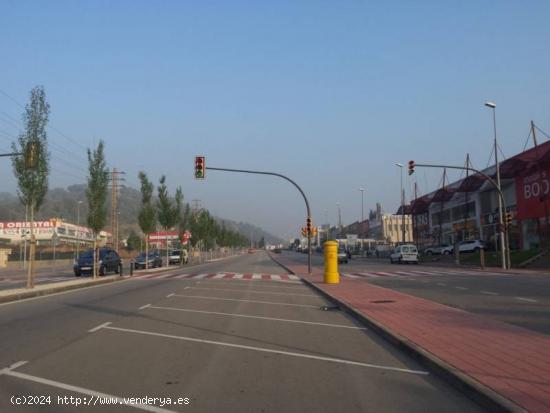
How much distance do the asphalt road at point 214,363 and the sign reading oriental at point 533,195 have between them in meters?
40.7

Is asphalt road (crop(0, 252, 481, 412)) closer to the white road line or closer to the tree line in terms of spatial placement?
the white road line

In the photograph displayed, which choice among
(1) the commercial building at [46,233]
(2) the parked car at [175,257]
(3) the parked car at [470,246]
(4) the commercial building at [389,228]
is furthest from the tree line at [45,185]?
(4) the commercial building at [389,228]

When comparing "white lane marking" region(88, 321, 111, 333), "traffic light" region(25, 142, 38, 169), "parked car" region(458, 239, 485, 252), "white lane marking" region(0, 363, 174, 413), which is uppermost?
"traffic light" region(25, 142, 38, 169)

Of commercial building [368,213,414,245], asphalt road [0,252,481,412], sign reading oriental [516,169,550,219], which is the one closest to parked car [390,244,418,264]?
sign reading oriental [516,169,550,219]

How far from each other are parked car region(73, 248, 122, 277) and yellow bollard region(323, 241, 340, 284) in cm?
1744

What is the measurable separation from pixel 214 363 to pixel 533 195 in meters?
50.5

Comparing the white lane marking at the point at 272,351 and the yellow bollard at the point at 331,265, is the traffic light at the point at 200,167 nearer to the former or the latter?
the yellow bollard at the point at 331,265

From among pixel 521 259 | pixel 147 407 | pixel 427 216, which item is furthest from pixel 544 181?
pixel 147 407

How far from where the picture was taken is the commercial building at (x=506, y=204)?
51.0 m

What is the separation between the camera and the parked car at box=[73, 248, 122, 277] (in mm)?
37906

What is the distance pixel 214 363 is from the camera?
891cm

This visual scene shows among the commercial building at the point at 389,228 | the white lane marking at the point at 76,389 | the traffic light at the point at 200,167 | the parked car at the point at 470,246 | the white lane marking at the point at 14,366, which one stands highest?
the commercial building at the point at 389,228

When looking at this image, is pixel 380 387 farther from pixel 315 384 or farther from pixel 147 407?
pixel 147 407

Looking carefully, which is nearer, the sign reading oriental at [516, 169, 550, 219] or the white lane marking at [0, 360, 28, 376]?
the white lane marking at [0, 360, 28, 376]
